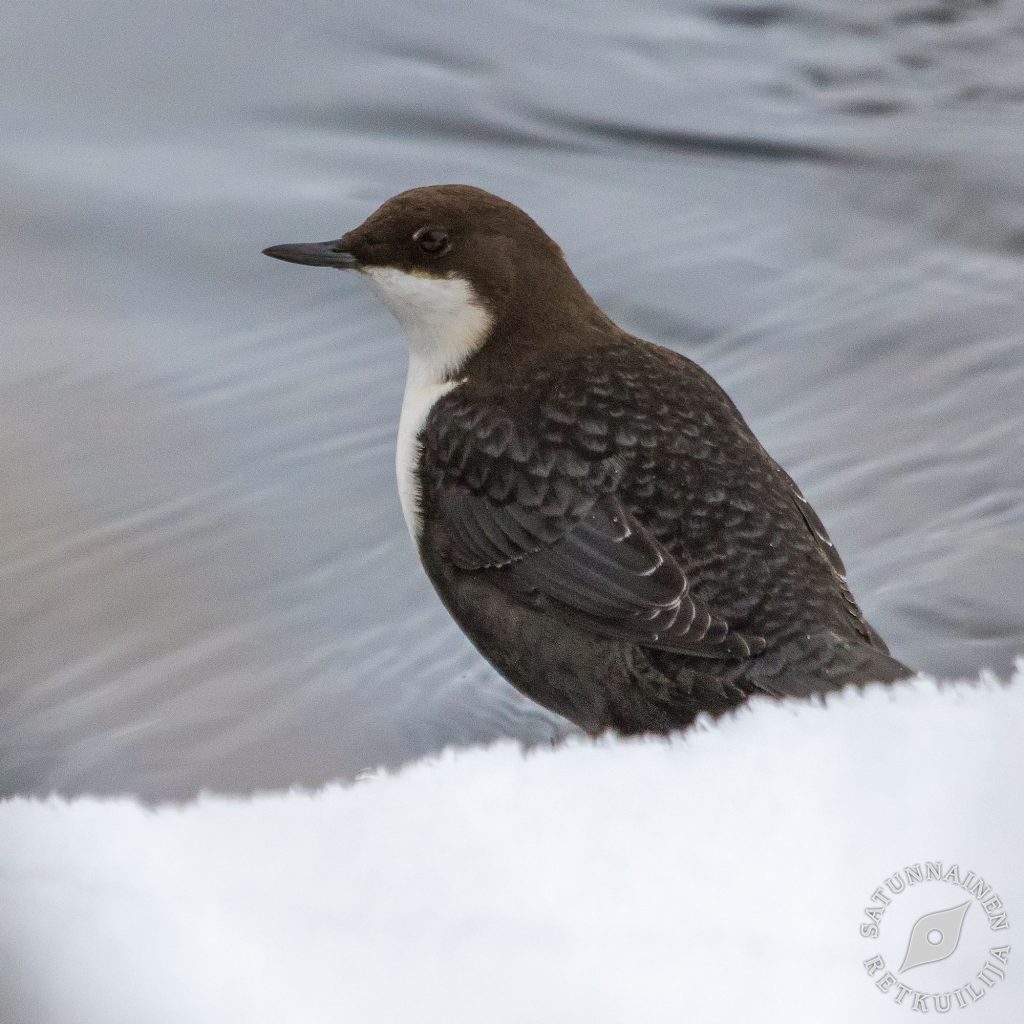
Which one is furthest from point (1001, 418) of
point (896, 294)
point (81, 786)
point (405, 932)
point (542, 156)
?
point (405, 932)

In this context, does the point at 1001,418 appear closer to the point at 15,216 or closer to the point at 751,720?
the point at 751,720

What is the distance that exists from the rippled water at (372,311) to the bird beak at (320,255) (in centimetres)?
60

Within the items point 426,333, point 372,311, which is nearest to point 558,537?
point 426,333

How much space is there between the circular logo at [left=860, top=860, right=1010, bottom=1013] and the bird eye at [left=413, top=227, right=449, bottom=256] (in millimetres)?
1551

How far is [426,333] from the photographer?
9.04ft

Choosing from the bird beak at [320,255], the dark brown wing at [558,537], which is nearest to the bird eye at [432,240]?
the bird beak at [320,255]

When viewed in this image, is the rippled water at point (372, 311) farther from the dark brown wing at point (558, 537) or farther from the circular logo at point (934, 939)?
the circular logo at point (934, 939)

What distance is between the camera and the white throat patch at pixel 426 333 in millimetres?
2715

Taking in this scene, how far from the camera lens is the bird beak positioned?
2691 mm

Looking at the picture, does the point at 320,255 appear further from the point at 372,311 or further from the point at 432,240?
the point at 372,311

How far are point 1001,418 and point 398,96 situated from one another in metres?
2.01

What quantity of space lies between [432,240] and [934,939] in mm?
1619

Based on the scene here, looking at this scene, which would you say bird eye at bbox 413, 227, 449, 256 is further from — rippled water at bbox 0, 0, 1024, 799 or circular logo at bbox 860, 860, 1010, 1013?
circular logo at bbox 860, 860, 1010, 1013

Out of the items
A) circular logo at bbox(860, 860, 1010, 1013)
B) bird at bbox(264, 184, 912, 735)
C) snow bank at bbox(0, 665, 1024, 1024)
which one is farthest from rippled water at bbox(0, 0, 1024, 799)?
circular logo at bbox(860, 860, 1010, 1013)
